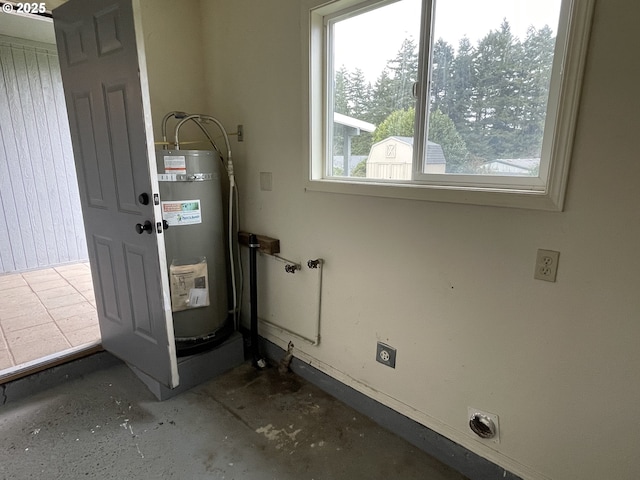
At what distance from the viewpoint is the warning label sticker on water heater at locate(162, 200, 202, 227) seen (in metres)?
1.86

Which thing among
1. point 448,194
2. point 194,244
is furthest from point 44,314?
point 448,194

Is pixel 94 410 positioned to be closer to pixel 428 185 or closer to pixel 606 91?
pixel 428 185

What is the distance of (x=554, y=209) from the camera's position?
3.72ft

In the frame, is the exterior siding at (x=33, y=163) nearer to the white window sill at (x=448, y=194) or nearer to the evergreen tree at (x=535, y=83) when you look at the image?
the white window sill at (x=448, y=194)

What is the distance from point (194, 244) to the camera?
1992mm

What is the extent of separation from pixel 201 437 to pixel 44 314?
6.37 ft

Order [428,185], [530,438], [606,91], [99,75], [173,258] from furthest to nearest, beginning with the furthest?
[173,258] < [99,75] < [428,185] < [530,438] < [606,91]

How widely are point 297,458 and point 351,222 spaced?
3.71 ft

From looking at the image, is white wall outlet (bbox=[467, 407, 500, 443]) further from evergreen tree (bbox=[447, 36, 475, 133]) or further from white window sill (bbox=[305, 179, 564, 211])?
evergreen tree (bbox=[447, 36, 475, 133])

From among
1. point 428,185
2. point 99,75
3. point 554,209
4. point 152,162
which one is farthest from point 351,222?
point 99,75

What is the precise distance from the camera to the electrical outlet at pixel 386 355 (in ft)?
5.52

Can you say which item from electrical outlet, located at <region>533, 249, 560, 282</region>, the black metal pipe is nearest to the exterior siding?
the black metal pipe

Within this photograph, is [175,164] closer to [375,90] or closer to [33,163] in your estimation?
[375,90]

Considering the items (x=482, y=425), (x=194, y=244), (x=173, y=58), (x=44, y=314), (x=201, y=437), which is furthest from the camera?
(x=44, y=314)
